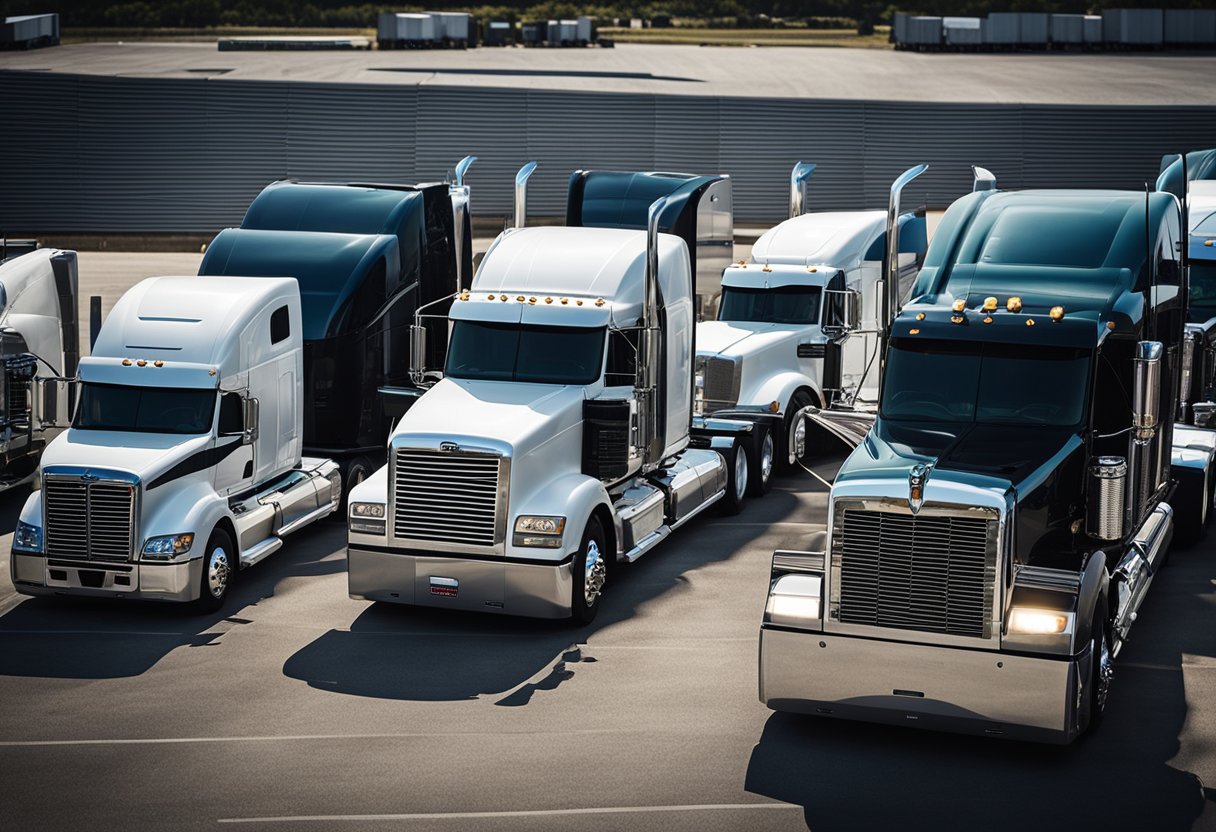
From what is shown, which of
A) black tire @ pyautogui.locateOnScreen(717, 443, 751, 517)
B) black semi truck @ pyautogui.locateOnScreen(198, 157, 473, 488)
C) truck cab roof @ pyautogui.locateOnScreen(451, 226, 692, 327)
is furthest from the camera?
black tire @ pyautogui.locateOnScreen(717, 443, 751, 517)

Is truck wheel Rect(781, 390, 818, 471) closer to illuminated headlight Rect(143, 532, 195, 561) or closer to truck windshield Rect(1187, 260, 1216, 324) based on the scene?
truck windshield Rect(1187, 260, 1216, 324)

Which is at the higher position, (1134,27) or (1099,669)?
(1134,27)

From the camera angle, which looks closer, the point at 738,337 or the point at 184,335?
the point at 184,335

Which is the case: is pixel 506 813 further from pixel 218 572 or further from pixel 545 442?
pixel 218 572

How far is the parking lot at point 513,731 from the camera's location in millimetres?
11219

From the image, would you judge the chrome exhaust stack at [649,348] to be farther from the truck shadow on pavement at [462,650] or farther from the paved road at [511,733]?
the paved road at [511,733]

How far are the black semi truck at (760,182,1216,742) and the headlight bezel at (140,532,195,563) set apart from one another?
656 centimetres

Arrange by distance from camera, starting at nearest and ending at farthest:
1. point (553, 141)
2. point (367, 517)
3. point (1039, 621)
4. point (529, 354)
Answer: point (1039, 621) < point (367, 517) < point (529, 354) < point (553, 141)

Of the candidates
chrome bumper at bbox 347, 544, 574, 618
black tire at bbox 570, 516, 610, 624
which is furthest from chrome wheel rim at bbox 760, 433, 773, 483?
chrome bumper at bbox 347, 544, 574, 618

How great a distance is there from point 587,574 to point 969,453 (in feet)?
15.4

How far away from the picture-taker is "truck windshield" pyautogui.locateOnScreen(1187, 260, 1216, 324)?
2195 centimetres

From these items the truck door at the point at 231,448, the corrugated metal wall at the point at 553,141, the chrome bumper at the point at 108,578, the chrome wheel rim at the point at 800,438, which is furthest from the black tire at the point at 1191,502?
the corrugated metal wall at the point at 553,141

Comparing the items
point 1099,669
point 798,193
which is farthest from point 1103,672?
point 798,193

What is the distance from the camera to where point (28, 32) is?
2970 inches
